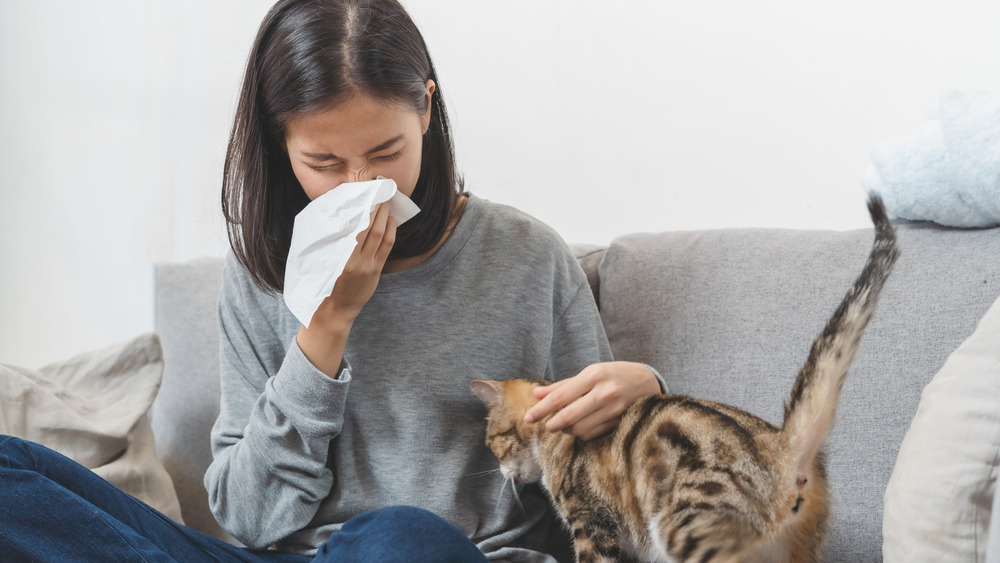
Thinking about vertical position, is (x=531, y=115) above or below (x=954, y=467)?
above

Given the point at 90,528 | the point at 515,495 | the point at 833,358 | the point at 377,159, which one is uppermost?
the point at 377,159

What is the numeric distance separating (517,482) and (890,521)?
54cm

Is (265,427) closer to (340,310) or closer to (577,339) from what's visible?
(340,310)

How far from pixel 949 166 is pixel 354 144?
0.87 m

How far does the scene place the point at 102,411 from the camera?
1.51 metres

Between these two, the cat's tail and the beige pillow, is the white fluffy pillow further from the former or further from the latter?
the beige pillow

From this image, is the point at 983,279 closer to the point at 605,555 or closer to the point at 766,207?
the point at 766,207

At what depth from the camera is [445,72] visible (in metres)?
1.73

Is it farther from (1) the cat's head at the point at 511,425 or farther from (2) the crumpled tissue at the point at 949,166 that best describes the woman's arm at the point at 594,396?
(2) the crumpled tissue at the point at 949,166

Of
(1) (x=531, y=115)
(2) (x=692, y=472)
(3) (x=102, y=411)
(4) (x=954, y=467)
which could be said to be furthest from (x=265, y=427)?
(1) (x=531, y=115)

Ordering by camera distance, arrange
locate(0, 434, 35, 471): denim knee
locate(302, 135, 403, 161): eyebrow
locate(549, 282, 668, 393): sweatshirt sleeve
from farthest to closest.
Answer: locate(549, 282, 668, 393): sweatshirt sleeve
locate(302, 135, 403, 161): eyebrow
locate(0, 434, 35, 471): denim knee

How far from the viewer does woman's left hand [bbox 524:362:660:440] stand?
972mm

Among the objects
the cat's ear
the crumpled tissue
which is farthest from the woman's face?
the crumpled tissue

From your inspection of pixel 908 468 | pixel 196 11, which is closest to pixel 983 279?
pixel 908 468
